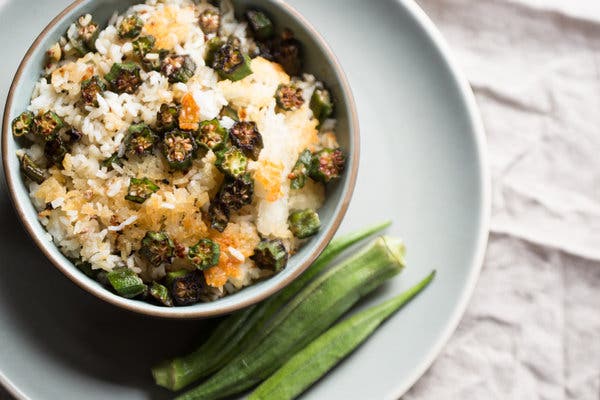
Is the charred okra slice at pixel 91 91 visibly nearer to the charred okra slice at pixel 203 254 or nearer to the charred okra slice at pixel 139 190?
the charred okra slice at pixel 139 190

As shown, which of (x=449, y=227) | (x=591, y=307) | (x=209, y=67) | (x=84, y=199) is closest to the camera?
(x=84, y=199)

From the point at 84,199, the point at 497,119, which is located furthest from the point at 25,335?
the point at 497,119

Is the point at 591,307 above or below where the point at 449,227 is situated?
below

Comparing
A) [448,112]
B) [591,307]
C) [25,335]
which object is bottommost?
[591,307]

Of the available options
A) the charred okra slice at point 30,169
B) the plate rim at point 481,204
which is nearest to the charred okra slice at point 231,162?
the charred okra slice at point 30,169

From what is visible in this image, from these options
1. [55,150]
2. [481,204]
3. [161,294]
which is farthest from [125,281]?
[481,204]

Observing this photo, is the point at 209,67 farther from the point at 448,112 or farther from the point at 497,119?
the point at 497,119

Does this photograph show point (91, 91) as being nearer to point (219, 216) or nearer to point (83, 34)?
point (83, 34)
